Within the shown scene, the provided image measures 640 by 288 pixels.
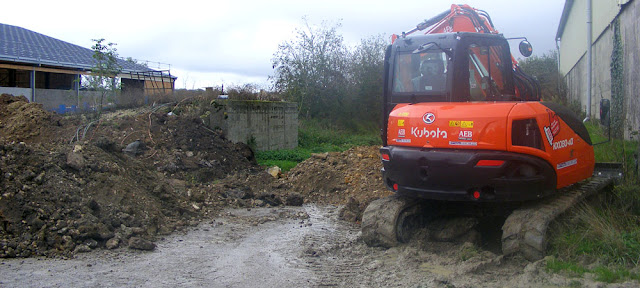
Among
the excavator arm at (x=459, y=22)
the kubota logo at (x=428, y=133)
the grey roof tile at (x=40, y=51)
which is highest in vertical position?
the grey roof tile at (x=40, y=51)

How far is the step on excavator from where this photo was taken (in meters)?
5.88

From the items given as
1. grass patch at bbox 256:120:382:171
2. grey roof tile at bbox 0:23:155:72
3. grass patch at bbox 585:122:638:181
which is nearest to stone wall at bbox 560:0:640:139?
grass patch at bbox 585:122:638:181

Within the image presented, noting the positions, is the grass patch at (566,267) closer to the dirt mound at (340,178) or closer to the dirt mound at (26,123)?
the dirt mound at (340,178)

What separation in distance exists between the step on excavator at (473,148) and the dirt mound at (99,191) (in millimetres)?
3526

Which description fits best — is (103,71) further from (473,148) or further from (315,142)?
(473,148)

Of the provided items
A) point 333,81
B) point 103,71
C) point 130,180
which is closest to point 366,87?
point 333,81

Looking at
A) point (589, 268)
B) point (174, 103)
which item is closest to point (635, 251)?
point (589, 268)

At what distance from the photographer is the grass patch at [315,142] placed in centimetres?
1605

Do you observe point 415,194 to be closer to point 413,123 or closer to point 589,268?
point 413,123

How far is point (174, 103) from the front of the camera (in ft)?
53.5

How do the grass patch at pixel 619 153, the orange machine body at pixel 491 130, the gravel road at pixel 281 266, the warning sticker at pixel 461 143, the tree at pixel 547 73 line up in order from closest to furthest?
the gravel road at pixel 281 266
the orange machine body at pixel 491 130
the warning sticker at pixel 461 143
the grass patch at pixel 619 153
the tree at pixel 547 73

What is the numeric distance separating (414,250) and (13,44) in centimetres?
2492

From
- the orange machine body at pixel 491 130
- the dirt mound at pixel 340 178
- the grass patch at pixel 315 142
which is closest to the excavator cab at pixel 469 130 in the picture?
the orange machine body at pixel 491 130

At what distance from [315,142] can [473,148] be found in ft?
46.7
